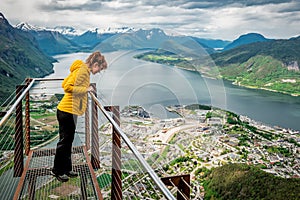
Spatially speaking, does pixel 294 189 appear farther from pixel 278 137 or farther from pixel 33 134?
pixel 33 134

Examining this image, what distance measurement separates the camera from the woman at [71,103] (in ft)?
7.23

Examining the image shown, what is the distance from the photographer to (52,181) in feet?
9.18

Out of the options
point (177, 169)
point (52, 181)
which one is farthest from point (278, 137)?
point (52, 181)

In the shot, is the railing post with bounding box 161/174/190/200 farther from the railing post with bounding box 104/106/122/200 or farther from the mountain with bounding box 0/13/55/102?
the mountain with bounding box 0/13/55/102

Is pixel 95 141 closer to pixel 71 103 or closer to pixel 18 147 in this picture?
pixel 71 103

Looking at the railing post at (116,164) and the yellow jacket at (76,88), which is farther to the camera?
the yellow jacket at (76,88)

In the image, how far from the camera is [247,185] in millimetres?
23391

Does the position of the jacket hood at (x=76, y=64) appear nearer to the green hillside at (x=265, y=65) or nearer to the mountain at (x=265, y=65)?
→ the mountain at (x=265, y=65)

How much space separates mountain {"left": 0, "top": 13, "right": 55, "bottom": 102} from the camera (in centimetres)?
4497

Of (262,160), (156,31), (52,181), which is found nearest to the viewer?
(52,181)

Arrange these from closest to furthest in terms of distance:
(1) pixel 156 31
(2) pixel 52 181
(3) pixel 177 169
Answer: (2) pixel 52 181 < (1) pixel 156 31 < (3) pixel 177 169

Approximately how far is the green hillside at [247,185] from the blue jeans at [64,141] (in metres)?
20.4

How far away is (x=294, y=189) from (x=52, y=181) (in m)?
23.9

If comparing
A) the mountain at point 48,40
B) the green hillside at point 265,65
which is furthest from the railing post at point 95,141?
the mountain at point 48,40
